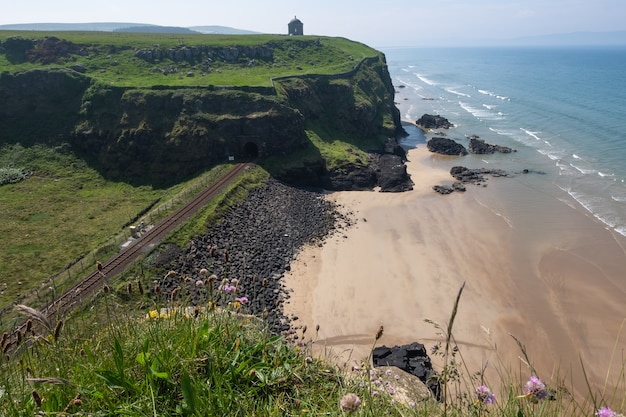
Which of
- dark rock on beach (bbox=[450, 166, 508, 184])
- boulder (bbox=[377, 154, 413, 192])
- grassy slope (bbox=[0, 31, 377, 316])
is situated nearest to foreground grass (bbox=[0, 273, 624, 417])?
grassy slope (bbox=[0, 31, 377, 316])

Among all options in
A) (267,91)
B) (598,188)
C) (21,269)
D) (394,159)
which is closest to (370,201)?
(394,159)

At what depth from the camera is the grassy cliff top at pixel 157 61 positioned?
51625 millimetres

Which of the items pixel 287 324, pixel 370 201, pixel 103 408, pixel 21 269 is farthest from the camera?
pixel 370 201

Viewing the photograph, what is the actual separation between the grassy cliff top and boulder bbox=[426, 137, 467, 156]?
20.0 m

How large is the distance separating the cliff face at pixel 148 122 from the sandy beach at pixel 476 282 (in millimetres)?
12195

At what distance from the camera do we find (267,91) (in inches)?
1908

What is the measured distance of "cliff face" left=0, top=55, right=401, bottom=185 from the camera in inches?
1674

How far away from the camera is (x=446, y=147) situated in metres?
61.3

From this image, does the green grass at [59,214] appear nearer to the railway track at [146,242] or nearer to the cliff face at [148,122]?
the railway track at [146,242]

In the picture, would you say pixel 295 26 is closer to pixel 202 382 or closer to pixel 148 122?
pixel 148 122

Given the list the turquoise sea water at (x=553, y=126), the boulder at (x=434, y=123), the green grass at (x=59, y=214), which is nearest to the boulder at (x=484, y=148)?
the turquoise sea water at (x=553, y=126)

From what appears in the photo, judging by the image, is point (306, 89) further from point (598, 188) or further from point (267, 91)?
point (598, 188)

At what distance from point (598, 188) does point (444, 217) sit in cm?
1990

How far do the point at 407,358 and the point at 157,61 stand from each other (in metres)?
55.2
